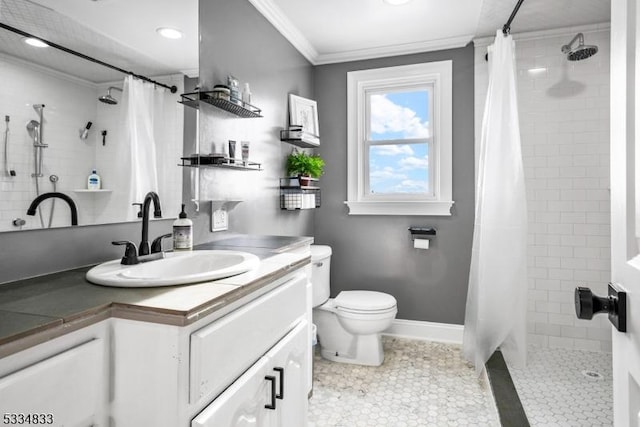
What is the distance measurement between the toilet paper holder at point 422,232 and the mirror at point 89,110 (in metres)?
1.87

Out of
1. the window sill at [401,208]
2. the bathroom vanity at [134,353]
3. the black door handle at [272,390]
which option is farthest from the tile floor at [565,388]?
the bathroom vanity at [134,353]

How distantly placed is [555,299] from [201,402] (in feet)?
8.95

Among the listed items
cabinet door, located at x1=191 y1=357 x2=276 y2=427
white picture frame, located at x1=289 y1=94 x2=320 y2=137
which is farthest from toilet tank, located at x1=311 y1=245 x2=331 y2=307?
cabinet door, located at x1=191 y1=357 x2=276 y2=427

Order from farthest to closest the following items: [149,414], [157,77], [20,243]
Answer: [157,77] → [20,243] → [149,414]

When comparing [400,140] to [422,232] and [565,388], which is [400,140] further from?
[565,388]

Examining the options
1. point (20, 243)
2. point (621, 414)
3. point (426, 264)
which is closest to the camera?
point (621, 414)

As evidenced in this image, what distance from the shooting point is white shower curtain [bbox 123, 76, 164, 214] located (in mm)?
1373

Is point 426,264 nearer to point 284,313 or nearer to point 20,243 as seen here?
point 284,313

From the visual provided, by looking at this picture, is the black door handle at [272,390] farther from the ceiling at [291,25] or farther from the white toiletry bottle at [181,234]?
the ceiling at [291,25]

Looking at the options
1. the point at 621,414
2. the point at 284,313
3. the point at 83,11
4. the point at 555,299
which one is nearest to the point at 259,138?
the point at 83,11

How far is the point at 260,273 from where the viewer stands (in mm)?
1130

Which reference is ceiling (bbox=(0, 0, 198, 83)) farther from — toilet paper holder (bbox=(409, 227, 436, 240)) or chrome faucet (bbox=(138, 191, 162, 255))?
toilet paper holder (bbox=(409, 227, 436, 240))

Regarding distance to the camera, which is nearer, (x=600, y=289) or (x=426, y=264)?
(x=600, y=289)

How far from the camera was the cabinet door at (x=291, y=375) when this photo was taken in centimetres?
119
